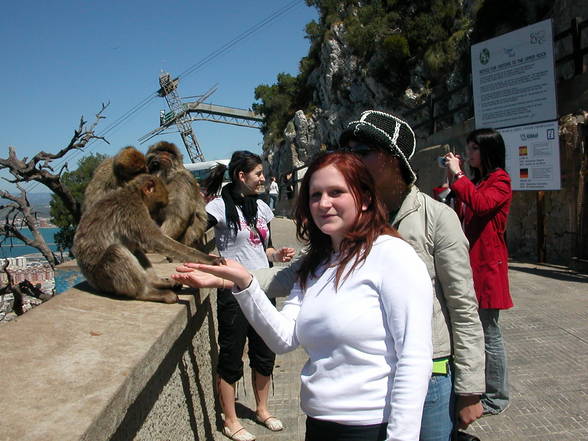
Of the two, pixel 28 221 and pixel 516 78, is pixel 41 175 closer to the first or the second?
pixel 28 221

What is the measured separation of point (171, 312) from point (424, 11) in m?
25.7

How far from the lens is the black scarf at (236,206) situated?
351 cm

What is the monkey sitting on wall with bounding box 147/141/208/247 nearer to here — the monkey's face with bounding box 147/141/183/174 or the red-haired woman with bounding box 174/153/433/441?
the monkey's face with bounding box 147/141/183/174

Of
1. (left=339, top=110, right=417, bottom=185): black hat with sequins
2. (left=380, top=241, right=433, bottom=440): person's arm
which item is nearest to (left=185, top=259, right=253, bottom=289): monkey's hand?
(left=380, top=241, right=433, bottom=440): person's arm

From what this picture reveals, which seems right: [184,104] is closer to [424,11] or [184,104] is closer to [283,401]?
[424,11]

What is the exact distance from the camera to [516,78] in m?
8.64

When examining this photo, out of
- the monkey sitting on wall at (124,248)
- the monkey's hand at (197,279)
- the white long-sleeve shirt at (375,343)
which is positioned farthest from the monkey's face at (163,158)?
the white long-sleeve shirt at (375,343)

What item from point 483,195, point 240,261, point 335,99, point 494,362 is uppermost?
point 335,99

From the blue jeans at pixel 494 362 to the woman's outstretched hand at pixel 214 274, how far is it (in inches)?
77.9

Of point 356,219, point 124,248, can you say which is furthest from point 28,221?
point 356,219

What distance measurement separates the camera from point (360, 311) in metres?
1.45

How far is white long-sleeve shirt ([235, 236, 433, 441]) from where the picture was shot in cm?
137

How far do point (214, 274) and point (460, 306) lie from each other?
943mm

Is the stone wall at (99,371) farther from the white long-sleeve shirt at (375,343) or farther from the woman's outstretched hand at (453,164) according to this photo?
the woman's outstretched hand at (453,164)
